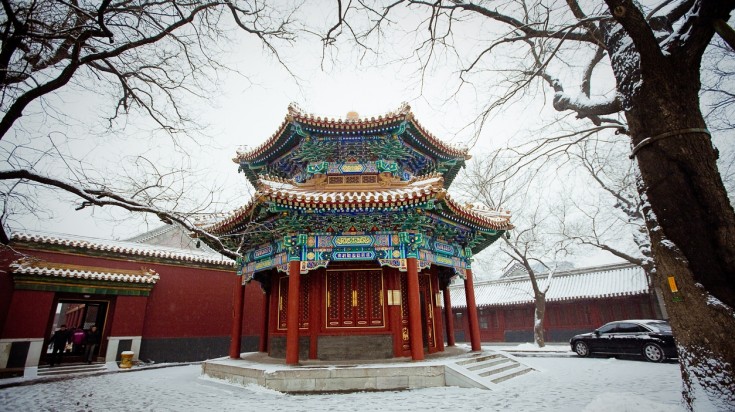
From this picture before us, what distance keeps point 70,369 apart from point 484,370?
14.1 m

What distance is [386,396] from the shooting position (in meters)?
7.51

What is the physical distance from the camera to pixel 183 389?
8.91 metres

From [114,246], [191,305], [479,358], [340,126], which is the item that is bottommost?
[479,358]

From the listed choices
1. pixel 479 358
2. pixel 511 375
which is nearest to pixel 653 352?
pixel 511 375

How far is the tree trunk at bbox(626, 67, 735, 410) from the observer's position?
12.5ft

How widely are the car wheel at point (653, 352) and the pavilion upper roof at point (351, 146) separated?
356 inches

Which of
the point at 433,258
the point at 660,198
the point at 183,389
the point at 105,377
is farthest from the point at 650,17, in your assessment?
the point at 105,377

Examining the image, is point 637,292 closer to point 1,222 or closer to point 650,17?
point 650,17

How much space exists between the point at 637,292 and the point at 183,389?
22695 millimetres

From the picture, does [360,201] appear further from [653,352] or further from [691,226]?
[653,352]

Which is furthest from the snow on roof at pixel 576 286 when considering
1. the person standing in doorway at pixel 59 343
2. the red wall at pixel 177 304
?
the person standing in doorway at pixel 59 343

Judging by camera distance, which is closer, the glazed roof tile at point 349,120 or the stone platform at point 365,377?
the stone platform at point 365,377

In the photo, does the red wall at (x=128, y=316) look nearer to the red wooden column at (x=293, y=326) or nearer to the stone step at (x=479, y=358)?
the red wooden column at (x=293, y=326)

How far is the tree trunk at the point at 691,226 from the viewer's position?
381 centimetres
